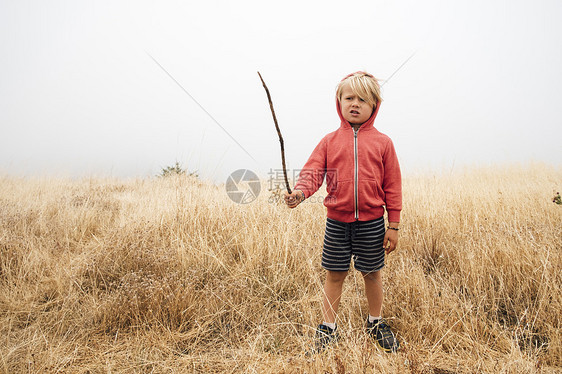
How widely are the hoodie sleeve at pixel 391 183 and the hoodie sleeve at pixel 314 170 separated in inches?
16.3

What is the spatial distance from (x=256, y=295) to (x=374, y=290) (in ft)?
3.27

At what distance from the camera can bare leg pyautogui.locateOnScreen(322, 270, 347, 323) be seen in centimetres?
201

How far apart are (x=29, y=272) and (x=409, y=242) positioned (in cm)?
392

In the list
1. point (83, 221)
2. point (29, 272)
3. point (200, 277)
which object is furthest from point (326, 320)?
point (83, 221)

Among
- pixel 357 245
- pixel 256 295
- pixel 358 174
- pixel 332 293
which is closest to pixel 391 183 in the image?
pixel 358 174

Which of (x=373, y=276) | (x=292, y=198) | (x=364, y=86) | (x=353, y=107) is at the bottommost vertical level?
(x=373, y=276)

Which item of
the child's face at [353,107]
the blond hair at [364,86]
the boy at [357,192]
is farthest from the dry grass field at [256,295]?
the blond hair at [364,86]

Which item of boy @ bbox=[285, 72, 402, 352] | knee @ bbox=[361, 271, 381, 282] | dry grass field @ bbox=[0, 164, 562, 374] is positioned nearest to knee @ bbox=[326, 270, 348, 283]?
boy @ bbox=[285, 72, 402, 352]

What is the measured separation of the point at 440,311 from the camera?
6.93 feet

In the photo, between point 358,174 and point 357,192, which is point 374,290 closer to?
point 357,192

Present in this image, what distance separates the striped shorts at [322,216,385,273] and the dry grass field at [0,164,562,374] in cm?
43

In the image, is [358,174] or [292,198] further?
[358,174]

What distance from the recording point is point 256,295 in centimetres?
253

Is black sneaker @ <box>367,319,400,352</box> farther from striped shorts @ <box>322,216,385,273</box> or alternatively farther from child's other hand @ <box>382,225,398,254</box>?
child's other hand @ <box>382,225,398,254</box>
